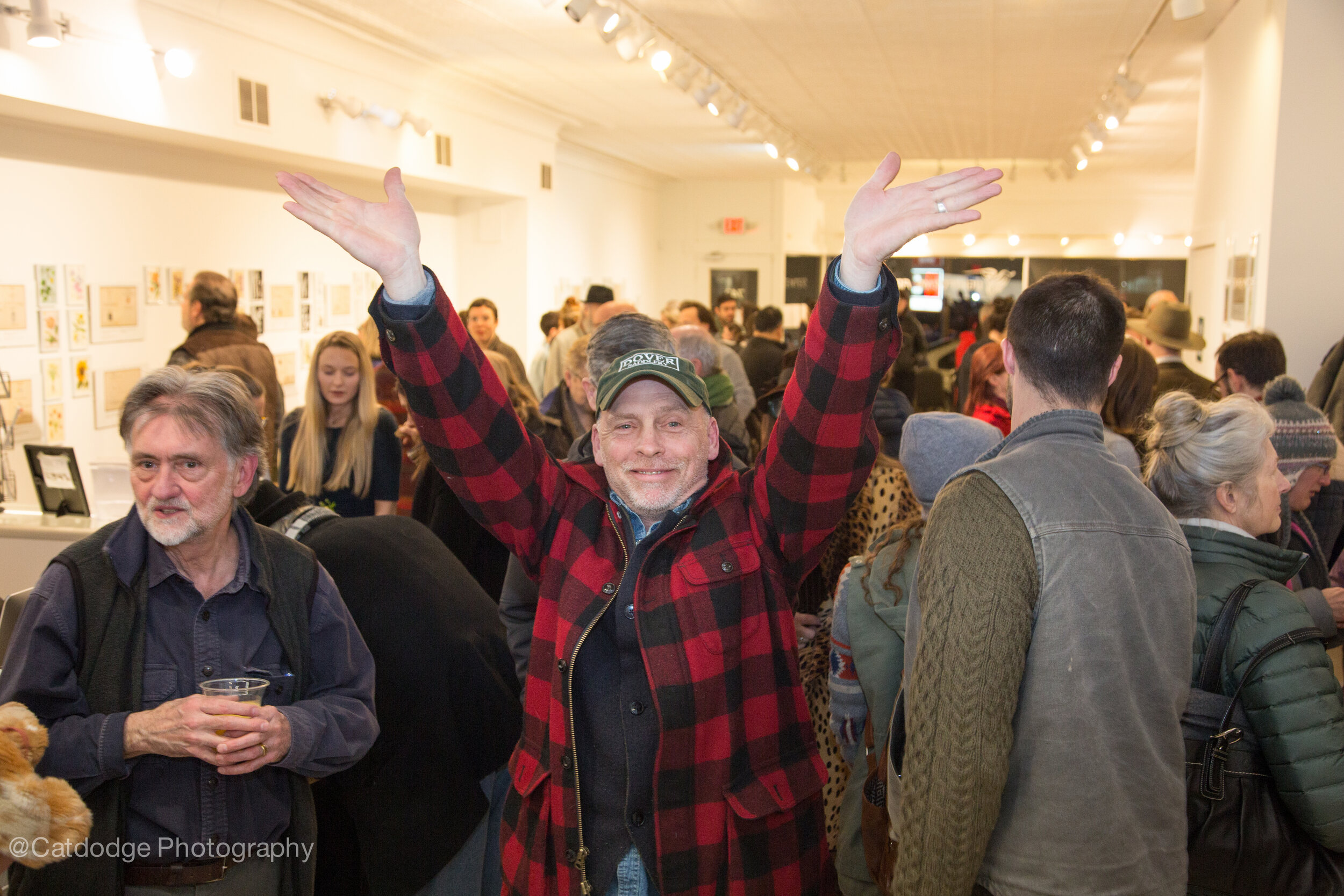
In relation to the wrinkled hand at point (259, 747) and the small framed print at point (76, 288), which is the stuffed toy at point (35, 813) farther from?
the small framed print at point (76, 288)

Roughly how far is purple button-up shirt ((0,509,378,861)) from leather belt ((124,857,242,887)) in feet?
0.09

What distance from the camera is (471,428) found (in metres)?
1.82

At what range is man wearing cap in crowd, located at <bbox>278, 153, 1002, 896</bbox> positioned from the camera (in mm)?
1716

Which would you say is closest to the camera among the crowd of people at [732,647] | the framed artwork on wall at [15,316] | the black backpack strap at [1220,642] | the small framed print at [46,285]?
the crowd of people at [732,647]

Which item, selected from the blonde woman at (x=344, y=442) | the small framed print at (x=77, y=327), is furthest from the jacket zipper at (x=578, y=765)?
the small framed print at (x=77, y=327)

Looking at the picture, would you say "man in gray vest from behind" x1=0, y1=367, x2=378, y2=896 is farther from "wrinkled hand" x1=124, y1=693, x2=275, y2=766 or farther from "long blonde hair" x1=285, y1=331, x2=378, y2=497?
"long blonde hair" x1=285, y1=331, x2=378, y2=497

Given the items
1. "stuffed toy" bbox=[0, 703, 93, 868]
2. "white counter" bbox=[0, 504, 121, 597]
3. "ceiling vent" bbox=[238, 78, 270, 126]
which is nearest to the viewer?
"stuffed toy" bbox=[0, 703, 93, 868]

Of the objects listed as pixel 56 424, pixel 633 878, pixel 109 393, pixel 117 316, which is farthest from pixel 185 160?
pixel 633 878

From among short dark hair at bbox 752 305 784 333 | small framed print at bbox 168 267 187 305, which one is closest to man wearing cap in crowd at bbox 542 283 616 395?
short dark hair at bbox 752 305 784 333

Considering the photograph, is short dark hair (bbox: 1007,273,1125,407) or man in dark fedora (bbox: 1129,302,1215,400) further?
man in dark fedora (bbox: 1129,302,1215,400)

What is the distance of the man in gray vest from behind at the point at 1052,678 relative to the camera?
64.2 inches

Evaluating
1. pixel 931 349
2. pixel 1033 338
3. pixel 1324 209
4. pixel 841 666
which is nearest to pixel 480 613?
pixel 841 666

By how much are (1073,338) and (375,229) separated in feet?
3.80

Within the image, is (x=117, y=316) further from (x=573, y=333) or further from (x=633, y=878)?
(x=633, y=878)
